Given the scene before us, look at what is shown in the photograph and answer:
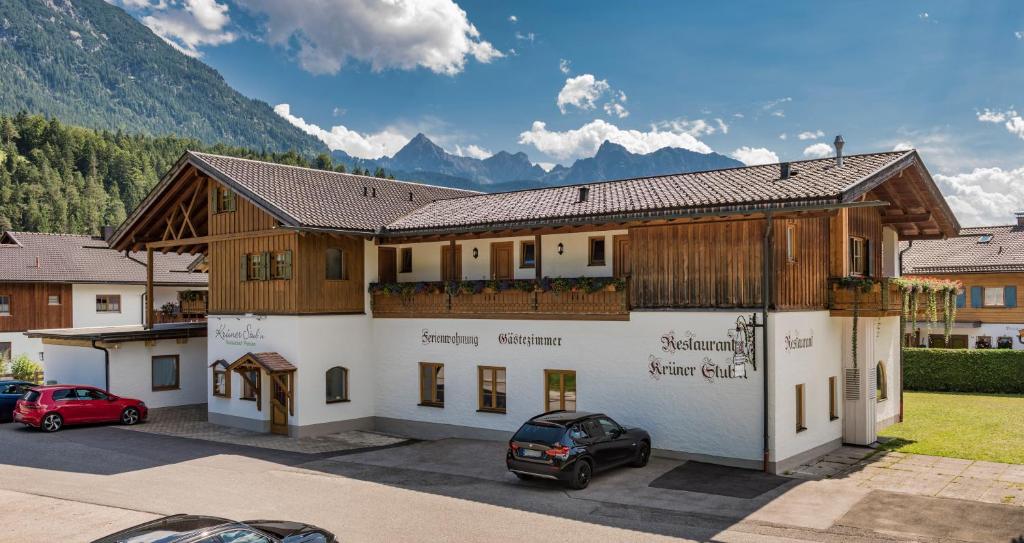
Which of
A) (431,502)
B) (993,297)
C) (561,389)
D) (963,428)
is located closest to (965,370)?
(993,297)

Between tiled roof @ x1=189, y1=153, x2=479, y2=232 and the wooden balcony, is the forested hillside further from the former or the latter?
the wooden balcony

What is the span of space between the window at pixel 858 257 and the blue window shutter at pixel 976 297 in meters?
23.3

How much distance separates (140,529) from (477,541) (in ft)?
18.3

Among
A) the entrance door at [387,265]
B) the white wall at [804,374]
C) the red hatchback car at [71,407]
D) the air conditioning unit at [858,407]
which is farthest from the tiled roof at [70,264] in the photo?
the air conditioning unit at [858,407]

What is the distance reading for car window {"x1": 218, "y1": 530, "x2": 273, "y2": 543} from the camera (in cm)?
894

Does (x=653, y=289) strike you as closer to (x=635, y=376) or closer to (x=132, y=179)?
(x=635, y=376)

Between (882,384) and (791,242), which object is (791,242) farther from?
(882,384)

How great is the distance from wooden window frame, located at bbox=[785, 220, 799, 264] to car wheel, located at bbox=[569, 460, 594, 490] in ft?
22.5

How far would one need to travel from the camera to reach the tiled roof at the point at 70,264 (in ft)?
140

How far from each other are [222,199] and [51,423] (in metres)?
8.40

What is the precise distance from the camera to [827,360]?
20.9 metres

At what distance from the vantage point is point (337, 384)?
24.6 metres

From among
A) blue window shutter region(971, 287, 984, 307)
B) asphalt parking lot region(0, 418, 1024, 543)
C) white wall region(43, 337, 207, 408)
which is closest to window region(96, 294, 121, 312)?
white wall region(43, 337, 207, 408)

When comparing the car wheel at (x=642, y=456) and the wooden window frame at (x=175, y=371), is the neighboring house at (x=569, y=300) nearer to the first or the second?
the car wheel at (x=642, y=456)
